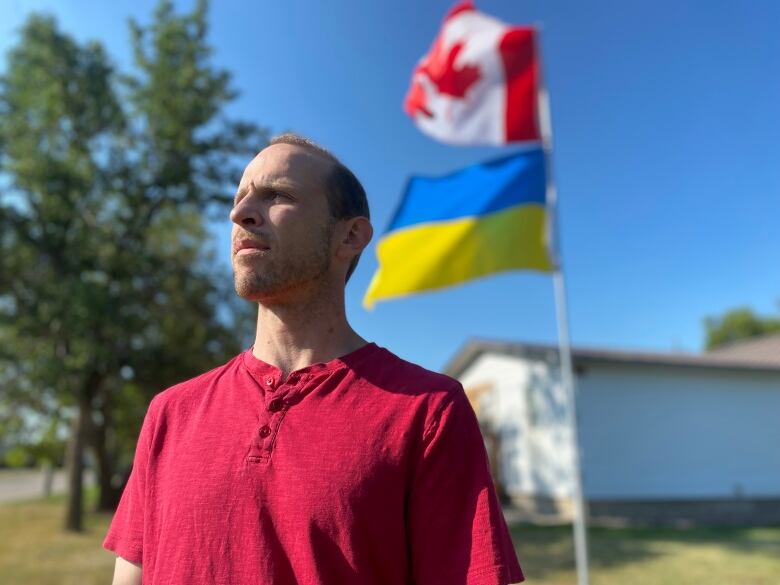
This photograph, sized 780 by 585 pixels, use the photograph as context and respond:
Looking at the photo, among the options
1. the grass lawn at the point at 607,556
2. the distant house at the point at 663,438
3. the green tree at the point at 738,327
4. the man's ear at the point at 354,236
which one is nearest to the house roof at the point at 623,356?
Answer: the distant house at the point at 663,438

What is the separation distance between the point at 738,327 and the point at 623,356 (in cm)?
4452

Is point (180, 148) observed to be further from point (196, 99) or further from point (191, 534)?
point (191, 534)

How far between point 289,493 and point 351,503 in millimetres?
134

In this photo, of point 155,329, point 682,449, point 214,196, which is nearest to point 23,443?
point 155,329

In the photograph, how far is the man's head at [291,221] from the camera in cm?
144

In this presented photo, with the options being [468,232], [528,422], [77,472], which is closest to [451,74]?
[468,232]

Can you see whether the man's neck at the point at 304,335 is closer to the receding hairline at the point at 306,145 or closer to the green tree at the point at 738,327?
the receding hairline at the point at 306,145

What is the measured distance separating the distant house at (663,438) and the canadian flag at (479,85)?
8633mm

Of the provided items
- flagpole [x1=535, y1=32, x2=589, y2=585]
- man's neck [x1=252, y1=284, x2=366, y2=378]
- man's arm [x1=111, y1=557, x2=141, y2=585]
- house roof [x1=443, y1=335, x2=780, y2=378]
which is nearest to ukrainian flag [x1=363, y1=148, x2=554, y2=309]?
flagpole [x1=535, y1=32, x2=589, y2=585]

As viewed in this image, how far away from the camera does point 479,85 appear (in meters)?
7.62

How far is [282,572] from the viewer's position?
119cm

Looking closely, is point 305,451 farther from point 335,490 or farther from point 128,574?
point 128,574

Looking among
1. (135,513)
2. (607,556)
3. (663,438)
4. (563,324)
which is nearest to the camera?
(135,513)

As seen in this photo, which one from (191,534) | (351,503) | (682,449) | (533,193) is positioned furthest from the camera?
(682,449)
